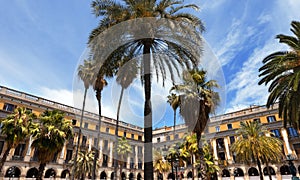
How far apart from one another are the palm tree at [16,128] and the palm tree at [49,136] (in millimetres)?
1377

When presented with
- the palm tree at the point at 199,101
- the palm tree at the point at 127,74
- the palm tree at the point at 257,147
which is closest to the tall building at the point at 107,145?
the palm tree at the point at 257,147

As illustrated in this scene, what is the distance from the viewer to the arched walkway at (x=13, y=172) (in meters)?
31.1

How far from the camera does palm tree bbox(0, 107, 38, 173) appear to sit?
70.2 feet

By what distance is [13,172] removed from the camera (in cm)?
3177

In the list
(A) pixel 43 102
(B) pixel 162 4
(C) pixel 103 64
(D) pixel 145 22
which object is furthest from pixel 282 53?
(A) pixel 43 102

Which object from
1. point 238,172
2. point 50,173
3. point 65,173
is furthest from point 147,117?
point 238,172

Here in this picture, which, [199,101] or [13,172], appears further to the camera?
[13,172]

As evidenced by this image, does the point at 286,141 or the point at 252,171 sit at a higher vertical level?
the point at 286,141

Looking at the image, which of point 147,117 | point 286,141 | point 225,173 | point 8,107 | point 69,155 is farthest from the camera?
point 225,173

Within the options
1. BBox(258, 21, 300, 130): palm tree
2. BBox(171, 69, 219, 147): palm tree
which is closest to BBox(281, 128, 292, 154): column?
BBox(258, 21, 300, 130): palm tree

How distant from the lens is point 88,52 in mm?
9188

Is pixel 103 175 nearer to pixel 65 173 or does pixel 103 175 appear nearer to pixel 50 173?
pixel 65 173

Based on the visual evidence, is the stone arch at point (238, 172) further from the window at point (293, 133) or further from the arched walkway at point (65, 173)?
the arched walkway at point (65, 173)

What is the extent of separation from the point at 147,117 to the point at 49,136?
16150 millimetres
